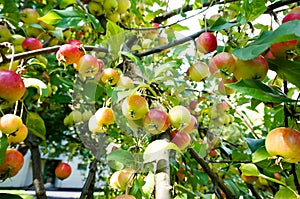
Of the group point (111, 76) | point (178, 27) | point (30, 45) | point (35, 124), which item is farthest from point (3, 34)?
point (178, 27)

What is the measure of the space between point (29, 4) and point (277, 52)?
5.43ft

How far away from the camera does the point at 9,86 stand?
65cm

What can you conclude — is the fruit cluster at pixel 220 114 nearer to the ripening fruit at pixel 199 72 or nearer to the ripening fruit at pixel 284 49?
the ripening fruit at pixel 199 72

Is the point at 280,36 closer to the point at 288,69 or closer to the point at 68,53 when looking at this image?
the point at 288,69

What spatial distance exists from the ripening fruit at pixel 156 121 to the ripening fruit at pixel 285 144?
20cm

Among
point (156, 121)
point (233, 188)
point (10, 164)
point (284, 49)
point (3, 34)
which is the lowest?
point (233, 188)

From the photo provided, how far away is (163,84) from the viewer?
82cm

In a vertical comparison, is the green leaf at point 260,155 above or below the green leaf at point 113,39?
below

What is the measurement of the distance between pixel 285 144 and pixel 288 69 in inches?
4.6

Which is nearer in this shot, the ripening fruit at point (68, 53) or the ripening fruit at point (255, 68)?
the ripening fruit at point (255, 68)

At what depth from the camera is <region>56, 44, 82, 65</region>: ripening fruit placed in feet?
2.47

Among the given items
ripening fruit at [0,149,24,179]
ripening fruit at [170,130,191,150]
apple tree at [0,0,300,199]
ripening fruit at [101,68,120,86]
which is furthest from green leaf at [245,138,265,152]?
ripening fruit at [0,149,24,179]

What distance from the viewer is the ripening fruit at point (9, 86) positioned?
643 mm

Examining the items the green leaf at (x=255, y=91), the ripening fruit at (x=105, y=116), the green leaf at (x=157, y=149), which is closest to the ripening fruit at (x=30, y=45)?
the ripening fruit at (x=105, y=116)
